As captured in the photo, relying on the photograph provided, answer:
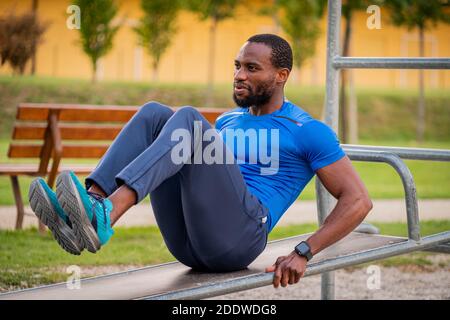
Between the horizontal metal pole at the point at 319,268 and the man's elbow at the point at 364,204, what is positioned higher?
the man's elbow at the point at 364,204

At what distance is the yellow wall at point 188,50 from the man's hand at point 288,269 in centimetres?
1569

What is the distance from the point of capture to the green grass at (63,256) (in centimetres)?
515

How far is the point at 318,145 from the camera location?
10.6 ft

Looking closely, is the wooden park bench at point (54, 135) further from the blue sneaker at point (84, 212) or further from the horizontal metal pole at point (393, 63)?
the blue sneaker at point (84, 212)

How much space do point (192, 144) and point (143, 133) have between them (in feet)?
0.70

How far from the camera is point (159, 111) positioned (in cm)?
312

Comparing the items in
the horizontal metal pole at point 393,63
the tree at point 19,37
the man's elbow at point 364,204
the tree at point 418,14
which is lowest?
the man's elbow at point 364,204

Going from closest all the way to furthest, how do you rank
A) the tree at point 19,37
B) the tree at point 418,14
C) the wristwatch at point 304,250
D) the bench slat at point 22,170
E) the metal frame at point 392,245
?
the metal frame at point 392,245, the wristwatch at point 304,250, the bench slat at point 22,170, the tree at point 19,37, the tree at point 418,14

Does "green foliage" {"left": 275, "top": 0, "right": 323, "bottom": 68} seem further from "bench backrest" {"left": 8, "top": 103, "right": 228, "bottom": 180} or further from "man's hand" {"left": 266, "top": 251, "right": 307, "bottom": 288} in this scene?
"man's hand" {"left": 266, "top": 251, "right": 307, "bottom": 288}

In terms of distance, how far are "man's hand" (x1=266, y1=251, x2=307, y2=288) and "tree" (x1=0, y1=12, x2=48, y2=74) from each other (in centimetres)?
1322

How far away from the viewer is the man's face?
3.38 meters

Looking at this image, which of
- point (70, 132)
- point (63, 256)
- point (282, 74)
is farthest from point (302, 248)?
point (70, 132)

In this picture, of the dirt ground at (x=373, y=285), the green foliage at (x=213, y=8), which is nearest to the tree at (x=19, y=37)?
the green foliage at (x=213, y=8)

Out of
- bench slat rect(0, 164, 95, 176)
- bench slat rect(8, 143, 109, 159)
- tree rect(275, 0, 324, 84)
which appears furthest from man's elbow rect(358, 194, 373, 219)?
tree rect(275, 0, 324, 84)
